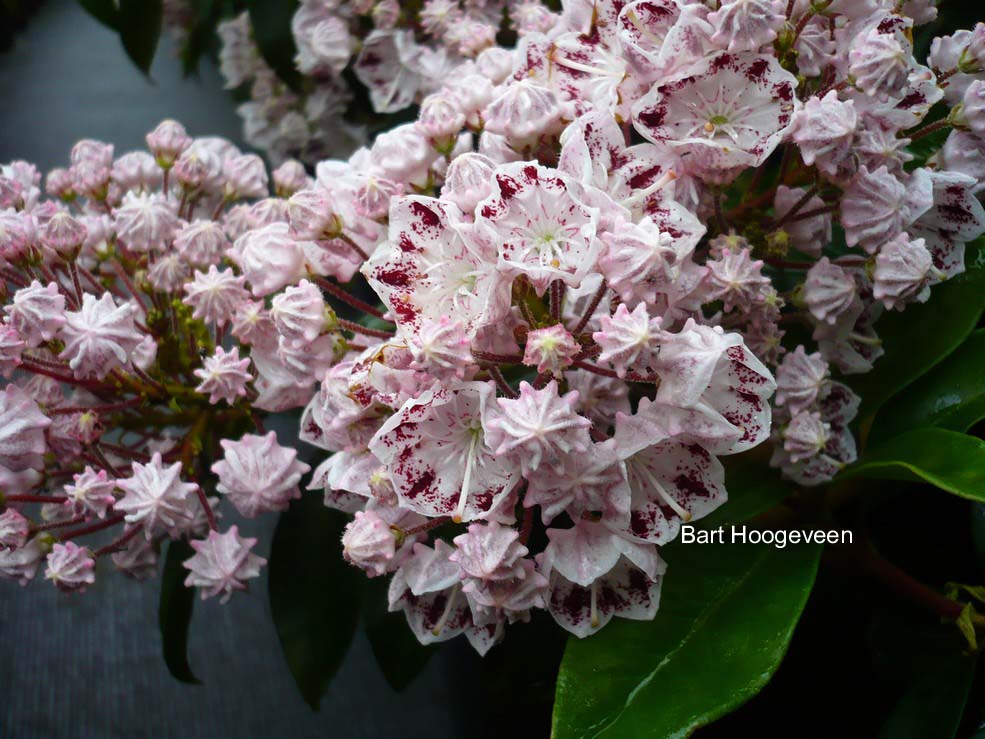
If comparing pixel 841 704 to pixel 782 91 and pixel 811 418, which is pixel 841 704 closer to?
pixel 811 418

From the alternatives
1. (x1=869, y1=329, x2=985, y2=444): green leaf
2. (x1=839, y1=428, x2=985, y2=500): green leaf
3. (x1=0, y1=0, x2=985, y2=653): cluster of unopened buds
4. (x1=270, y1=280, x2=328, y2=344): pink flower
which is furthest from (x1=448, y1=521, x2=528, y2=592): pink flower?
(x1=869, y1=329, x2=985, y2=444): green leaf

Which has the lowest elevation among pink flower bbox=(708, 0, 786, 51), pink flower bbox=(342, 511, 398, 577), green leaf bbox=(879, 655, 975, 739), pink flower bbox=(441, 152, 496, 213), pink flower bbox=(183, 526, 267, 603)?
green leaf bbox=(879, 655, 975, 739)

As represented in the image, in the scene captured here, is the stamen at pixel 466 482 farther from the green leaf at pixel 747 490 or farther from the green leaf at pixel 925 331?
the green leaf at pixel 925 331

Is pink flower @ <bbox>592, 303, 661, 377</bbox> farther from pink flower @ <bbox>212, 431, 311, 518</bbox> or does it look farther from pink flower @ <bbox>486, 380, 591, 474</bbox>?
pink flower @ <bbox>212, 431, 311, 518</bbox>

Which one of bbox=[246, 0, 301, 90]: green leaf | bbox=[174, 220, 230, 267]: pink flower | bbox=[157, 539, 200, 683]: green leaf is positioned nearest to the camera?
bbox=[174, 220, 230, 267]: pink flower

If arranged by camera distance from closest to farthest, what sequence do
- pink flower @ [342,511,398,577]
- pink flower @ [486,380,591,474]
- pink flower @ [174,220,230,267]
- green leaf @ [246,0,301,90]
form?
1. pink flower @ [486,380,591,474]
2. pink flower @ [342,511,398,577]
3. pink flower @ [174,220,230,267]
4. green leaf @ [246,0,301,90]

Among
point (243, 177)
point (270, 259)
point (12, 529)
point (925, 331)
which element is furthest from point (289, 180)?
point (925, 331)

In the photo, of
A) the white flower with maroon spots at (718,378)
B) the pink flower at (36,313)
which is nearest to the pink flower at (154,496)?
the pink flower at (36,313)

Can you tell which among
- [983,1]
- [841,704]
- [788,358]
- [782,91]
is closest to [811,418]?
[788,358]
